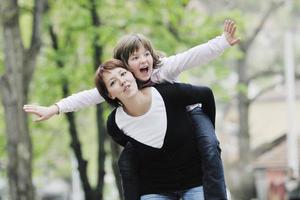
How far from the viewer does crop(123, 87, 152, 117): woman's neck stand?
566 centimetres

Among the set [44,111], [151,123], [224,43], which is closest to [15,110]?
[44,111]

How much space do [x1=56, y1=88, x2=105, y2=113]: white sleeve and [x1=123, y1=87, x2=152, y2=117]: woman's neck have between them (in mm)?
260

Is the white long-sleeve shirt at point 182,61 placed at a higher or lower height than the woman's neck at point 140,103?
higher

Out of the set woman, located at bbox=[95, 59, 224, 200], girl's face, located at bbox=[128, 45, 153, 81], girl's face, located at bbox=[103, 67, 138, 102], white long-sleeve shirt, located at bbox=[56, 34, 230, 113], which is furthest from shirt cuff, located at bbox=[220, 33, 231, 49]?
girl's face, located at bbox=[103, 67, 138, 102]

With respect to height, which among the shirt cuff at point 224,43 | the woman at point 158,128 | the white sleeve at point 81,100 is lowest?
the woman at point 158,128

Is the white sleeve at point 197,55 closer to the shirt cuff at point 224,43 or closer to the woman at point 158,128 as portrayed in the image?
the shirt cuff at point 224,43

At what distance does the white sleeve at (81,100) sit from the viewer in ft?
19.3

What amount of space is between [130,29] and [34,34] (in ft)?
12.1

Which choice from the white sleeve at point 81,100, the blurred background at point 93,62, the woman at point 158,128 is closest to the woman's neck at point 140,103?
the woman at point 158,128

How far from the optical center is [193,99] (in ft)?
18.7

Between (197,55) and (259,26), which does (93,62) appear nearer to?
(259,26)

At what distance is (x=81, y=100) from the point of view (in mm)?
5883

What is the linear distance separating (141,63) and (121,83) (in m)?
0.19

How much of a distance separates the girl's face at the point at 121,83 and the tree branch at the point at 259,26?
19.8 meters
